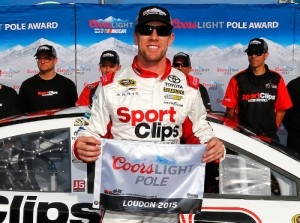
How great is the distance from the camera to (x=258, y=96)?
192 inches

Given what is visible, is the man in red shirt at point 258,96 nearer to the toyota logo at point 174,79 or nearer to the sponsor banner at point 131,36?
the sponsor banner at point 131,36

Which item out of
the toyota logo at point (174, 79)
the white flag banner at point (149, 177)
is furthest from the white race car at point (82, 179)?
the toyota logo at point (174, 79)

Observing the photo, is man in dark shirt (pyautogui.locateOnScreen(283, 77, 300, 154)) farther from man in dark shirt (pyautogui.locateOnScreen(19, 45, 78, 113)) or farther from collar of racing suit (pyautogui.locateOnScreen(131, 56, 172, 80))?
collar of racing suit (pyautogui.locateOnScreen(131, 56, 172, 80))

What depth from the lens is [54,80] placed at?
5.08m

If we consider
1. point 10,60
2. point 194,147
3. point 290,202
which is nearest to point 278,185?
point 290,202

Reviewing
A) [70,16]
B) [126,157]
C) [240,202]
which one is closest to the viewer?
[126,157]

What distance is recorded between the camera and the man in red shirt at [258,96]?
4883 millimetres

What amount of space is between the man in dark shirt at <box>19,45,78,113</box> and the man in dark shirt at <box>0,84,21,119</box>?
0.13 meters

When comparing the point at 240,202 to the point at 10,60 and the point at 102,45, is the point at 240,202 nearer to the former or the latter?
the point at 102,45

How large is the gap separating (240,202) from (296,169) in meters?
0.42

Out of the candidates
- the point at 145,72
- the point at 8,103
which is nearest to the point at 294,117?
the point at 8,103

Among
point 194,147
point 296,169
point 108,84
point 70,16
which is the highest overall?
point 70,16

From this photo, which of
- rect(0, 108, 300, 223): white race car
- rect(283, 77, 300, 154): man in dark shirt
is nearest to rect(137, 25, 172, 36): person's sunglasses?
rect(0, 108, 300, 223): white race car

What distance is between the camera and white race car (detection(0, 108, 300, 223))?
2938 millimetres
